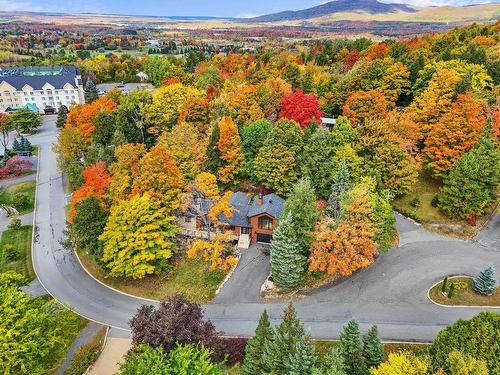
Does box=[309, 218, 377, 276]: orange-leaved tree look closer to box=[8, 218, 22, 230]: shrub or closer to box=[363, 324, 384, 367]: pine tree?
box=[363, 324, 384, 367]: pine tree

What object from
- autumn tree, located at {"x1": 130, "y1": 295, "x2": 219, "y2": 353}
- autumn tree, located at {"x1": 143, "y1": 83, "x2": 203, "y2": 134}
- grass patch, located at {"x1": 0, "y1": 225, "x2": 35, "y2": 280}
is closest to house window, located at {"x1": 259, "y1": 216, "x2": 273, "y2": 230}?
autumn tree, located at {"x1": 130, "y1": 295, "x2": 219, "y2": 353}

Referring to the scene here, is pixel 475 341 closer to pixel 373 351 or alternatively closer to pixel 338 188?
pixel 373 351

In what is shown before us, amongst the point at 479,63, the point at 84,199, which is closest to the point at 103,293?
the point at 84,199

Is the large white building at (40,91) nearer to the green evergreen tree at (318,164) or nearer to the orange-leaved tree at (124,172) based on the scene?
the orange-leaved tree at (124,172)

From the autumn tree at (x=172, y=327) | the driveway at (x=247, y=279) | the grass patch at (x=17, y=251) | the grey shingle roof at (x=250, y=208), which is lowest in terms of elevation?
the grass patch at (x=17, y=251)

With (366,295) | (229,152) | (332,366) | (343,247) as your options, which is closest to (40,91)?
(229,152)

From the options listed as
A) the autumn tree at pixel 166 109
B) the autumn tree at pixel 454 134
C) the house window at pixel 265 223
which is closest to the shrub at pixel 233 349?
the house window at pixel 265 223
